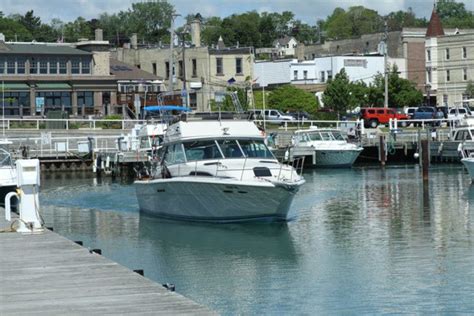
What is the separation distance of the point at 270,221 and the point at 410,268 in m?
8.36

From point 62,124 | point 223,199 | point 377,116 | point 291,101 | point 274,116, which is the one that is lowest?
point 223,199

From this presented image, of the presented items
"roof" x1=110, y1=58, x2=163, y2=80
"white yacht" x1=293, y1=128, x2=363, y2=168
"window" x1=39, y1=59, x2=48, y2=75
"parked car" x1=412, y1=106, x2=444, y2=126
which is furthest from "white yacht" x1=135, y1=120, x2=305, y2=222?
"roof" x1=110, y1=58, x2=163, y2=80

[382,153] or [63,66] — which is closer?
[382,153]

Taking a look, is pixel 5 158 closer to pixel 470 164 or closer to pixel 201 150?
pixel 201 150

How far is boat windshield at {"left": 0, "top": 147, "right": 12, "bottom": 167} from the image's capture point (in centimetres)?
4080

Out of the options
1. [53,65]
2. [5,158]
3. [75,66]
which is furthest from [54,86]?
[5,158]

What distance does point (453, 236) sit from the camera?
32531 millimetres

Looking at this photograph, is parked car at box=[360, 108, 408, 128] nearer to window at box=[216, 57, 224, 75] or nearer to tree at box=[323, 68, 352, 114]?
tree at box=[323, 68, 352, 114]

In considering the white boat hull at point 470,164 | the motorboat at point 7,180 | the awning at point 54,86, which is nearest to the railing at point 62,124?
the awning at point 54,86

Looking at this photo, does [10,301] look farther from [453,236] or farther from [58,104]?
[58,104]

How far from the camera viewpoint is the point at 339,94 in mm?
98625

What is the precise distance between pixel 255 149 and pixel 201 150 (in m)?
1.76

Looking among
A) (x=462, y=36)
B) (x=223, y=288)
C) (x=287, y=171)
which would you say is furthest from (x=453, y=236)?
(x=462, y=36)

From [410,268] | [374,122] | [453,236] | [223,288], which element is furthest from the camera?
[374,122]
